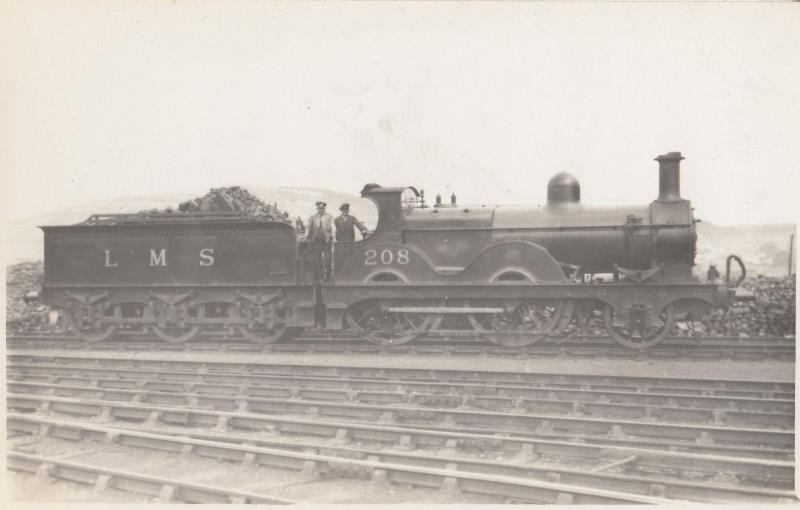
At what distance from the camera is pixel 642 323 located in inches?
456

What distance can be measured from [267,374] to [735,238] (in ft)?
32.2

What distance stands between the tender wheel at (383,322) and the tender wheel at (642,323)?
279 centimetres

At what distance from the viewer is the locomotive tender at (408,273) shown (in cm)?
1147

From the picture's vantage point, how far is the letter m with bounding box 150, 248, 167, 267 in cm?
1364

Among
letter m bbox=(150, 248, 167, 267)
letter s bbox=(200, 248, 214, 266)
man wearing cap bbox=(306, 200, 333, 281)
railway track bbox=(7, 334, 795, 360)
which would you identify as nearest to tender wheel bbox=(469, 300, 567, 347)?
railway track bbox=(7, 334, 795, 360)

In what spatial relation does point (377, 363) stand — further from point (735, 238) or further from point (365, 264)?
point (735, 238)

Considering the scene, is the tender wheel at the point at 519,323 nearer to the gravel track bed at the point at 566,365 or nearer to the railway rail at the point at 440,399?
the gravel track bed at the point at 566,365

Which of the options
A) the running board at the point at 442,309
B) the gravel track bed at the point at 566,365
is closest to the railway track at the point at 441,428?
the gravel track bed at the point at 566,365

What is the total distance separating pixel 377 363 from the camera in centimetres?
1138

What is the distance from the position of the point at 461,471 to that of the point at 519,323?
585cm

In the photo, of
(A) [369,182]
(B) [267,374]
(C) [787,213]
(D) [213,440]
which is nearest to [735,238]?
(C) [787,213]

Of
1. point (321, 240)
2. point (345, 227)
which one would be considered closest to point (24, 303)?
point (321, 240)

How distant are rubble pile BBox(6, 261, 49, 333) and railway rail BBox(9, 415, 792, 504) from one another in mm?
7289

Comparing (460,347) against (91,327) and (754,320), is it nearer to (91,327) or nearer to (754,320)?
(754,320)
